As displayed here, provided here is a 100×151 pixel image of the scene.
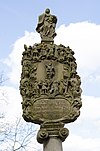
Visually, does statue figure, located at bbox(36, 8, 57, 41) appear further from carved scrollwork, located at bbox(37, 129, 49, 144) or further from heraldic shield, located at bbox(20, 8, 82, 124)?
carved scrollwork, located at bbox(37, 129, 49, 144)

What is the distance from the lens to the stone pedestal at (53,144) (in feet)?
36.7

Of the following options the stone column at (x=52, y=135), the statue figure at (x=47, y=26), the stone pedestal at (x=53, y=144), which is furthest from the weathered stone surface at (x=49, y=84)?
the stone pedestal at (x=53, y=144)

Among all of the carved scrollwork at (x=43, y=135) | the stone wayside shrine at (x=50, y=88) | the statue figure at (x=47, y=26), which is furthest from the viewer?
the statue figure at (x=47, y=26)

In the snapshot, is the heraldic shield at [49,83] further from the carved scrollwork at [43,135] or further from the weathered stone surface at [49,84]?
the carved scrollwork at [43,135]

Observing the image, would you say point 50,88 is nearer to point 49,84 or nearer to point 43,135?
point 49,84

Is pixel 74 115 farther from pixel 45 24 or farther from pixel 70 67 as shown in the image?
pixel 45 24

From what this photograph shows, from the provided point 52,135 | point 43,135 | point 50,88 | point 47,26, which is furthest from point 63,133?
point 47,26

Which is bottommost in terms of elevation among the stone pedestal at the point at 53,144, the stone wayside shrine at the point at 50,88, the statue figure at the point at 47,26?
the stone pedestal at the point at 53,144

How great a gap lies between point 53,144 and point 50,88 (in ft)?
5.14

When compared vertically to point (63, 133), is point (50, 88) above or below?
above

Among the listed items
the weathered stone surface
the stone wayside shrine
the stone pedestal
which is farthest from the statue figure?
the stone pedestal

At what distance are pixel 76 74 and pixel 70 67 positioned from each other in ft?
0.87

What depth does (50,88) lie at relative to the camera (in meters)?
11.7

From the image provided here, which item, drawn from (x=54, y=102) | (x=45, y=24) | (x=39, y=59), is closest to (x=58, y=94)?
(x=54, y=102)
